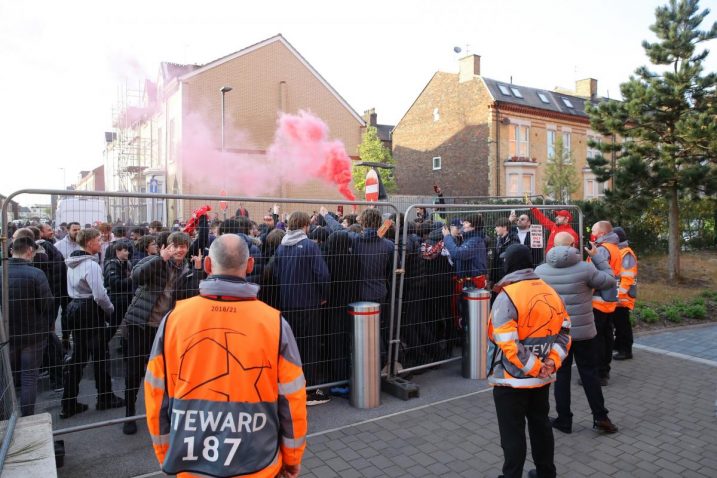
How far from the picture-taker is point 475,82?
3459 cm

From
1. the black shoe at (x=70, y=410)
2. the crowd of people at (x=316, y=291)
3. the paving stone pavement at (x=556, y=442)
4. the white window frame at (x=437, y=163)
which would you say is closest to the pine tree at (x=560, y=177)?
the white window frame at (x=437, y=163)

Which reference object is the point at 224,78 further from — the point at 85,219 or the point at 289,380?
the point at 289,380

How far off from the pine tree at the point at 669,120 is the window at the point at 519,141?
65.8ft

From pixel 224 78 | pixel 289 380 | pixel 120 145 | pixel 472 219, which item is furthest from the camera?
pixel 120 145

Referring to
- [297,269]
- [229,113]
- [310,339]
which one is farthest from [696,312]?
[229,113]

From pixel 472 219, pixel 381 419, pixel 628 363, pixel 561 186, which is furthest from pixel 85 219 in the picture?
pixel 561 186

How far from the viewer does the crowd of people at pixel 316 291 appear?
14.3 feet

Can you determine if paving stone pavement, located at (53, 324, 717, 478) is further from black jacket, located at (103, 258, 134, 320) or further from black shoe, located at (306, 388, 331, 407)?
black jacket, located at (103, 258, 134, 320)

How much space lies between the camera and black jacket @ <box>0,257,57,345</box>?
4.32m

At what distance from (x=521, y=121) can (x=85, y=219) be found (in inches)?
1320

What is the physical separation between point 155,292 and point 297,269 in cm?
144

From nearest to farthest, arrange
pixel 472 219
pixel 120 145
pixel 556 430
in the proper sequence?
pixel 556 430
pixel 472 219
pixel 120 145

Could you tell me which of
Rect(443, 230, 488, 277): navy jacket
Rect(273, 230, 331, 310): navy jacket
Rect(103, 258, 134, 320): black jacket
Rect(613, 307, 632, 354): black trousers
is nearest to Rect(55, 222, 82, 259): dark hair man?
Rect(103, 258, 134, 320): black jacket

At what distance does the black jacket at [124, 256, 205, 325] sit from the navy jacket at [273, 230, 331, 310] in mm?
866
